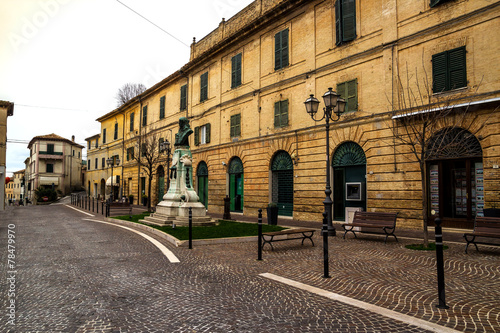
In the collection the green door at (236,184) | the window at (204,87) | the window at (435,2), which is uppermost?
the window at (204,87)

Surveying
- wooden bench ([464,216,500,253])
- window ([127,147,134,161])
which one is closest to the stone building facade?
wooden bench ([464,216,500,253])

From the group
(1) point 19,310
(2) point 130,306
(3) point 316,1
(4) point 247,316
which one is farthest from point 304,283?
(3) point 316,1

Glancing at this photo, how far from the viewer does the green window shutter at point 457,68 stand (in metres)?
11.8

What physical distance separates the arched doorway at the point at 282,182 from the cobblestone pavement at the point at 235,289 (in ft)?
31.9

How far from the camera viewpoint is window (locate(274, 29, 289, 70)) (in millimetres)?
18891

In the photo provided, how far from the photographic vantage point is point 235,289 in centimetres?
523

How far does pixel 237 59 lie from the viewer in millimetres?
22391

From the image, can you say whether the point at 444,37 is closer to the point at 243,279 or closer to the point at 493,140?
the point at 493,140

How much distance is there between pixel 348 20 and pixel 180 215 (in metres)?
11.7

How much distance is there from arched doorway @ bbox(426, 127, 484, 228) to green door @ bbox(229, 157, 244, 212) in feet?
38.6

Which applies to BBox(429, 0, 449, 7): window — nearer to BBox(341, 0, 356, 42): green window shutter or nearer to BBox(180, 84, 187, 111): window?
BBox(341, 0, 356, 42): green window shutter

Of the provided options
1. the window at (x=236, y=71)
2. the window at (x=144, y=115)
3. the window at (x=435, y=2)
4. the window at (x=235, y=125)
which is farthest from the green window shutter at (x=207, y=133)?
the window at (x=435, y=2)

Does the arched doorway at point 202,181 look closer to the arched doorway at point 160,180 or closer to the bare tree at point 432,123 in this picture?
the arched doorway at point 160,180

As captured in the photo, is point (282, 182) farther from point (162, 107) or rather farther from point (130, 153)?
point (130, 153)
